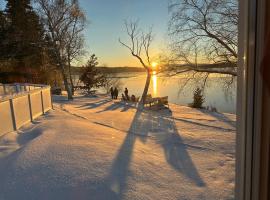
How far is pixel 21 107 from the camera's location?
25.2 feet

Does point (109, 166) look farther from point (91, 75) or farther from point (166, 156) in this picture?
point (91, 75)

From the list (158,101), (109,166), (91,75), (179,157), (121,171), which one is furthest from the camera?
(91,75)

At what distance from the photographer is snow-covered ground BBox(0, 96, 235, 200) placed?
3713mm

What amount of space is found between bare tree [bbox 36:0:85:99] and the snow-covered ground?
14590mm

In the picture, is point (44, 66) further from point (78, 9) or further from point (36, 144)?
point (36, 144)

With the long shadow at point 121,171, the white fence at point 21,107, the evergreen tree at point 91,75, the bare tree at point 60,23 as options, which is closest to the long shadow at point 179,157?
the long shadow at point 121,171

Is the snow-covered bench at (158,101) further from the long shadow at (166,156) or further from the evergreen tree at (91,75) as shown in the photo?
the evergreen tree at (91,75)

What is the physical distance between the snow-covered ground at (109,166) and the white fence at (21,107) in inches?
12.3

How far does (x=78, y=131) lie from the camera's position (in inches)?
267

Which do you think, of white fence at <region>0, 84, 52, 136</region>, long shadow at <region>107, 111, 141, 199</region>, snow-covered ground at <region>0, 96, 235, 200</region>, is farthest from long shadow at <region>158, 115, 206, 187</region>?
white fence at <region>0, 84, 52, 136</region>

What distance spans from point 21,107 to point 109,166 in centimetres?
430

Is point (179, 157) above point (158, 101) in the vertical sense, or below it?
above

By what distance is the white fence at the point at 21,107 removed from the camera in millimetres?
6484

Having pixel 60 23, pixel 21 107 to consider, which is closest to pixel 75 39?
pixel 60 23
